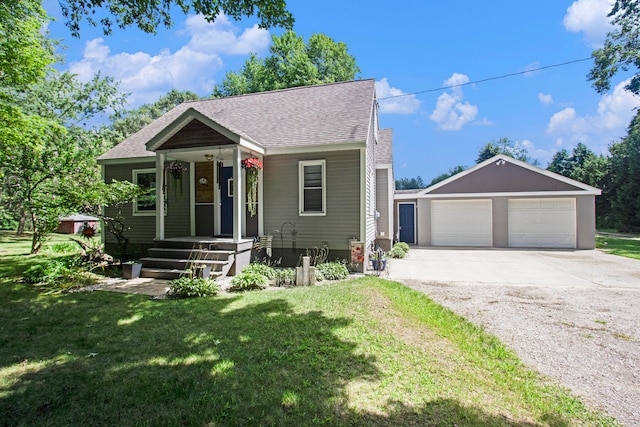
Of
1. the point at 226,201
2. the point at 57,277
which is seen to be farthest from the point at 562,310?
the point at 57,277

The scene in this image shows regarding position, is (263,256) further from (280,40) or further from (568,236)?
(280,40)

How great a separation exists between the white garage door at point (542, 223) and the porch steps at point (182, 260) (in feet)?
45.1

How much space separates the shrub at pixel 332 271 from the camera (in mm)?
7711

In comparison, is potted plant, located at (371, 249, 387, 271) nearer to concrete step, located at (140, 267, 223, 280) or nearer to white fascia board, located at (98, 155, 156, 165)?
concrete step, located at (140, 267, 223, 280)

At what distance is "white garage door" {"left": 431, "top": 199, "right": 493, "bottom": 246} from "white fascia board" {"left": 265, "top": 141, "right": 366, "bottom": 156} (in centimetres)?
935

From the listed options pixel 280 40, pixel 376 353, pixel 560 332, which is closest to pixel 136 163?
pixel 376 353

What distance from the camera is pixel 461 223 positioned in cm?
1583

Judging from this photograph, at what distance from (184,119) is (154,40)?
1.93 meters

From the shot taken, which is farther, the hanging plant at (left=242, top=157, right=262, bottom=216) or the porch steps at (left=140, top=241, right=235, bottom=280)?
the hanging plant at (left=242, top=157, right=262, bottom=216)

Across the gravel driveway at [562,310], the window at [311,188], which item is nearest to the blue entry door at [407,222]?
the gravel driveway at [562,310]

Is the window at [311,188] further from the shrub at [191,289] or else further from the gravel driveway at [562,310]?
the shrub at [191,289]

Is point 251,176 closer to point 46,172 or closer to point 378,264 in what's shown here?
point 378,264

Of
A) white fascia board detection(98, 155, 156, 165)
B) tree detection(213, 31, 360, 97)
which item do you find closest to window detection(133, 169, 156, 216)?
white fascia board detection(98, 155, 156, 165)

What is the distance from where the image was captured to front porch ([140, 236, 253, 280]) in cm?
752
